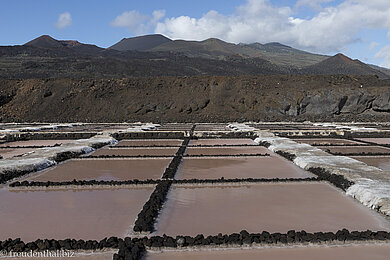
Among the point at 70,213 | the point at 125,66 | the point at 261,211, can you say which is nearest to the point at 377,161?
the point at 261,211

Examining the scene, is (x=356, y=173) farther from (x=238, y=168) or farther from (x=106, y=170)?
(x=106, y=170)

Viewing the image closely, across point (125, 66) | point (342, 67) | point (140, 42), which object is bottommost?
point (125, 66)

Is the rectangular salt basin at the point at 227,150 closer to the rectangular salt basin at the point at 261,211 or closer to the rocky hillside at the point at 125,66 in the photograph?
the rectangular salt basin at the point at 261,211

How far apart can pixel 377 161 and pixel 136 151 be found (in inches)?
254

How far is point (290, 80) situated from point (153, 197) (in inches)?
1044

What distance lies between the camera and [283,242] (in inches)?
151

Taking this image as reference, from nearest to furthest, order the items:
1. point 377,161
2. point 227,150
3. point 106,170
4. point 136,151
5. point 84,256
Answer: point 84,256, point 106,170, point 377,161, point 227,150, point 136,151

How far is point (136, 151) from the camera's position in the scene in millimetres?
11156

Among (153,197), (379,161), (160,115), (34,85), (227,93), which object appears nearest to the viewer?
(153,197)

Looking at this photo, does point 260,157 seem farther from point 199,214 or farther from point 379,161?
point 199,214

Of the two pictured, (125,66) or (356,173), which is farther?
(125,66)

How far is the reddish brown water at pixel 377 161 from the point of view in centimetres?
829

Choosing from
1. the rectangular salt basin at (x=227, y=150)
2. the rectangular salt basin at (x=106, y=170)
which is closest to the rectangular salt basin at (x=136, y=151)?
the rectangular salt basin at (x=227, y=150)

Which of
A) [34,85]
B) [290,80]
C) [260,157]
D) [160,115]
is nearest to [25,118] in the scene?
[34,85]
